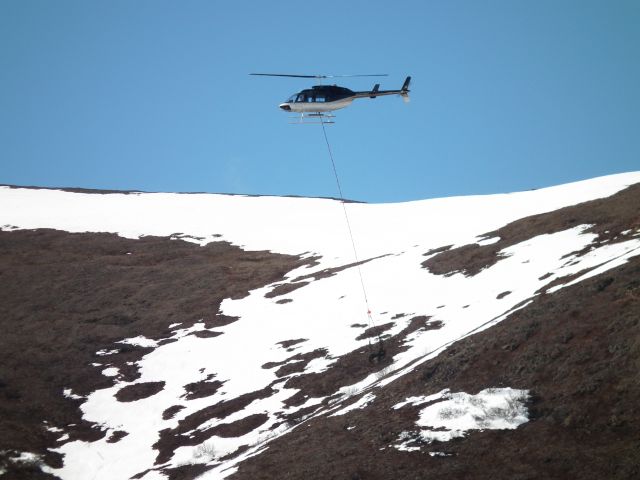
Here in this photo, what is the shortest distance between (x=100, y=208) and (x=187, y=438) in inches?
2725

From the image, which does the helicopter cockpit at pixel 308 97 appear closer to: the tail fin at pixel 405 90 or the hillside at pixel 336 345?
the tail fin at pixel 405 90

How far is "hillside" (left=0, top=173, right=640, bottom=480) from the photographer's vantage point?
19938mm

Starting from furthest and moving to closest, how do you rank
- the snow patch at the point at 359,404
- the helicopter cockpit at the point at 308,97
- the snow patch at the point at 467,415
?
the helicopter cockpit at the point at 308,97, the snow patch at the point at 359,404, the snow patch at the point at 467,415

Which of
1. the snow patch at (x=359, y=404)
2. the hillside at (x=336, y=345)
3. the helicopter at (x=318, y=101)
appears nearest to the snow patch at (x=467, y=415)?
the hillside at (x=336, y=345)

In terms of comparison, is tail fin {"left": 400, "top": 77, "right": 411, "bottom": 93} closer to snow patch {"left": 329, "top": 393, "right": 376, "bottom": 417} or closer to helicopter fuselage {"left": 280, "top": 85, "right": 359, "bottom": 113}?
helicopter fuselage {"left": 280, "top": 85, "right": 359, "bottom": 113}

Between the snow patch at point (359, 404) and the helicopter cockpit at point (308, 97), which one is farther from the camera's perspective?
the helicopter cockpit at point (308, 97)

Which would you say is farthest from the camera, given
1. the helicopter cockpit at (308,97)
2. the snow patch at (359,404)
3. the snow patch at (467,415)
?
the helicopter cockpit at (308,97)

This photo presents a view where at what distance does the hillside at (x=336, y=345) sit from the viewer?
1994 centimetres

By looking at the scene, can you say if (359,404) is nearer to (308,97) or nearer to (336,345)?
(336,345)

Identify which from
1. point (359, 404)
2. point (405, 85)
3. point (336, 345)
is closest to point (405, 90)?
point (405, 85)

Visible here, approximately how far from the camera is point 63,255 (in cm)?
7112

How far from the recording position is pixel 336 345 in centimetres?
3938

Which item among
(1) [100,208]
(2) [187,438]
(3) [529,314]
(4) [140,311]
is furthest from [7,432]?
(1) [100,208]

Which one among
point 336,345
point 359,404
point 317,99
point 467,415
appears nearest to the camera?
point 467,415
